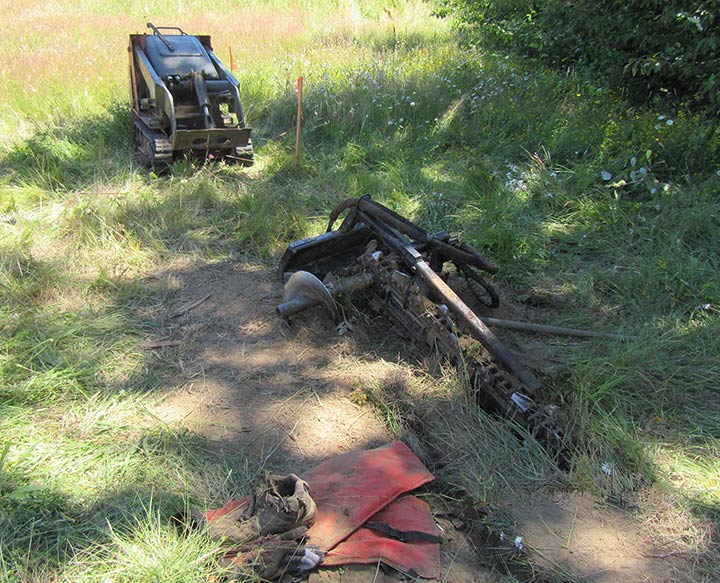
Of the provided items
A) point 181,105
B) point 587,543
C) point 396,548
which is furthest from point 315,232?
point 587,543

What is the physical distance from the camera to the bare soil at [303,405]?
2264mm

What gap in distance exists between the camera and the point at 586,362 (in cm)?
335

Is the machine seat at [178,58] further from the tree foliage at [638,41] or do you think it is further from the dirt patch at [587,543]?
the dirt patch at [587,543]

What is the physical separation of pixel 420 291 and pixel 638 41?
185 inches

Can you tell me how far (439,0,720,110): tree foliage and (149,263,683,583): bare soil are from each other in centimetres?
370

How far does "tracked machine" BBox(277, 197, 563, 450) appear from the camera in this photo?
113 inches

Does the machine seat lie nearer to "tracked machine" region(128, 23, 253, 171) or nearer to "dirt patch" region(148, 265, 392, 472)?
"tracked machine" region(128, 23, 253, 171)

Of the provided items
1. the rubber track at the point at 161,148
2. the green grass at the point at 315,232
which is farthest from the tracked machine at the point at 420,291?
the rubber track at the point at 161,148

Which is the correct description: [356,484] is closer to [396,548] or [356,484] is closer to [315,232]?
[396,548]

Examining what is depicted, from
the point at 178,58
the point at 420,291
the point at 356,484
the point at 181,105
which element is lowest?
the point at 356,484

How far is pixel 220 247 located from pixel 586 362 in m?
3.04

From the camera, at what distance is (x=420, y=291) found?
334 centimetres

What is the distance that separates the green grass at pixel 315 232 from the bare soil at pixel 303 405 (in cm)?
17

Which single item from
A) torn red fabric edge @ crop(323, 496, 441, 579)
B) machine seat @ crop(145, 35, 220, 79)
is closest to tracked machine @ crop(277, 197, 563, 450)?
torn red fabric edge @ crop(323, 496, 441, 579)
